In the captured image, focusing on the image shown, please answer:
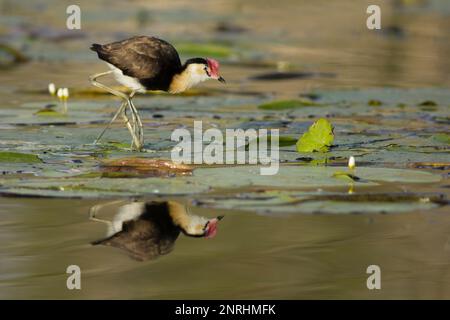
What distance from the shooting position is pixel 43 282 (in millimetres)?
5527

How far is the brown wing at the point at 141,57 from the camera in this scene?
933 cm

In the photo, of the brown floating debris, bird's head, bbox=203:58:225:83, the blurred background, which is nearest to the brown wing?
bird's head, bbox=203:58:225:83

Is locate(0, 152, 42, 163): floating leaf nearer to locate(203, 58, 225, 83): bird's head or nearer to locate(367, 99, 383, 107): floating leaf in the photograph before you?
locate(203, 58, 225, 83): bird's head

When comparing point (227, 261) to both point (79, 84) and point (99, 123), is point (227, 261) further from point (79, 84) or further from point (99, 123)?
point (79, 84)

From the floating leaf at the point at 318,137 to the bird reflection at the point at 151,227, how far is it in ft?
6.96

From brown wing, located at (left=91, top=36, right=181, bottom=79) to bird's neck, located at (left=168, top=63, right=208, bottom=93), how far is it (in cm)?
14

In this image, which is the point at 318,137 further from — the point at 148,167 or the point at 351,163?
the point at 148,167

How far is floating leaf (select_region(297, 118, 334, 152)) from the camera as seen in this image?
8.89m

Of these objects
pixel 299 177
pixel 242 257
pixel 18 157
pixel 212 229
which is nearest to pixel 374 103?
pixel 299 177

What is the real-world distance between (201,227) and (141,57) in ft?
10.2

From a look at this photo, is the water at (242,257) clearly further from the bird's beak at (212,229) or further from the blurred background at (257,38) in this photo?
the blurred background at (257,38)

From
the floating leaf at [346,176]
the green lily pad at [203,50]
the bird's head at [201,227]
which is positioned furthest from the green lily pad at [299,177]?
the green lily pad at [203,50]

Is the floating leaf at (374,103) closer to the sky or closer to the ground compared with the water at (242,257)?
closer to the sky
